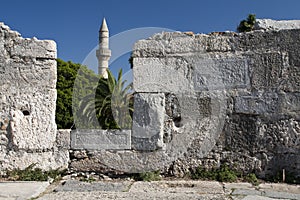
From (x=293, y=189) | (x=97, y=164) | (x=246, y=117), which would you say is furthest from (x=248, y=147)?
(x=97, y=164)

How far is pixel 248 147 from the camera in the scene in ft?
13.3

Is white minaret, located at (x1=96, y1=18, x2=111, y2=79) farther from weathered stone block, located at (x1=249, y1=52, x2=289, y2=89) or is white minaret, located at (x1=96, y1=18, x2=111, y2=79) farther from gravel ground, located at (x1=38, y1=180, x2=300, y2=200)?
gravel ground, located at (x1=38, y1=180, x2=300, y2=200)

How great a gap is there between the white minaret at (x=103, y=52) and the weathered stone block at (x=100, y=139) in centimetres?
2276

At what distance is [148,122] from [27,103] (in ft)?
4.80

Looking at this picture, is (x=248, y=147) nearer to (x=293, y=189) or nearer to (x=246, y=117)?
(x=246, y=117)

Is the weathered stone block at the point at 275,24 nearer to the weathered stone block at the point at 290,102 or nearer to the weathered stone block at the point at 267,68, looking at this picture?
the weathered stone block at the point at 267,68

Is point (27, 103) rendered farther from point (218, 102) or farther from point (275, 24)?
point (275, 24)

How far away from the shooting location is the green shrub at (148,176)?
3945mm

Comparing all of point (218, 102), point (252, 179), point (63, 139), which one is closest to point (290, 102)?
point (218, 102)

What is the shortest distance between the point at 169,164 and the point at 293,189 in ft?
4.41

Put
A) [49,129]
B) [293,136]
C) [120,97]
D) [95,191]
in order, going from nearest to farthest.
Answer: [95,191], [293,136], [49,129], [120,97]

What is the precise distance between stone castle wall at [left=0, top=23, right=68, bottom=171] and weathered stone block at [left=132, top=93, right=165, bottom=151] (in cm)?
91

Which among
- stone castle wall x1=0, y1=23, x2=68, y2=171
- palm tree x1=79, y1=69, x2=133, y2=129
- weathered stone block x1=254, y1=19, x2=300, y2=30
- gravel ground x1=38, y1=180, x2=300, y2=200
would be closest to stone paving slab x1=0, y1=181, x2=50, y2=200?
gravel ground x1=38, y1=180, x2=300, y2=200

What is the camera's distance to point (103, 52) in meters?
30.8
